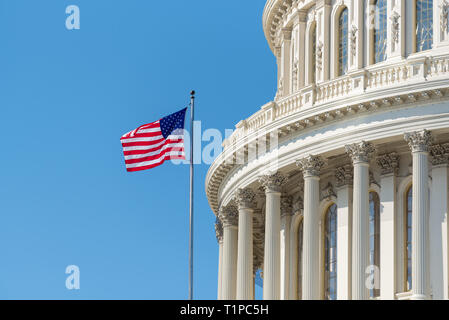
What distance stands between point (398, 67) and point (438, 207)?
231 inches

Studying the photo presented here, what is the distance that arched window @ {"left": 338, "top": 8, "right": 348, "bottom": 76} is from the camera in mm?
67875

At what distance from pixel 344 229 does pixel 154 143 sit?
1031cm

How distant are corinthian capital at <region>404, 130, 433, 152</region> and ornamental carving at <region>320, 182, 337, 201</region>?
696cm

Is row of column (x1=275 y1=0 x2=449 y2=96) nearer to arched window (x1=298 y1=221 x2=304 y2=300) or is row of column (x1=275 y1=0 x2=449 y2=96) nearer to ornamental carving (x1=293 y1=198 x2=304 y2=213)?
ornamental carving (x1=293 y1=198 x2=304 y2=213)

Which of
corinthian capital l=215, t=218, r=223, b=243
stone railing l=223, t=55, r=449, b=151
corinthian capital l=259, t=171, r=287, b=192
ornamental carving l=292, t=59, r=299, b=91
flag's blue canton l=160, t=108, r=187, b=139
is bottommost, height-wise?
corinthian capital l=215, t=218, r=223, b=243

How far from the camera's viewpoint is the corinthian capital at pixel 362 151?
6091 centimetres

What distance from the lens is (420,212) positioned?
193ft

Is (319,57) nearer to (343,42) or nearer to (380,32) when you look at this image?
(343,42)

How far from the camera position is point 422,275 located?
58.0 meters

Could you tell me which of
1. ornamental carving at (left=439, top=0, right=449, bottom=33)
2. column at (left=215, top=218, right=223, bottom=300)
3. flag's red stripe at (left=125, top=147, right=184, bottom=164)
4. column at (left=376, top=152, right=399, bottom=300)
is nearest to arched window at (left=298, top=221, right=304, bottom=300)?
column at (left=215, top=218, right=223, bottom=300)

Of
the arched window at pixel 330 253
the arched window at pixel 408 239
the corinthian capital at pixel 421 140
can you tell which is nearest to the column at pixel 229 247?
the arched window at pixel 330 253

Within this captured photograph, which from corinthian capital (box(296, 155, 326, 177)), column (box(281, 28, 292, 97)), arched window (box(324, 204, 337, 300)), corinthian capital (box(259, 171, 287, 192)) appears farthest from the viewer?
column (box(281, 28, 292, 97))
